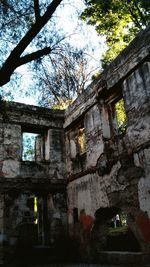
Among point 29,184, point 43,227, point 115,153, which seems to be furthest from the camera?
point 43,227

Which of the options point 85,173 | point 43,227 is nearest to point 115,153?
point 85,173

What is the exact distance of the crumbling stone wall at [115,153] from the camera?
6.78 meters

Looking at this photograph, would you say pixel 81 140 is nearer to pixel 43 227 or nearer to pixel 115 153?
pixel 115 153

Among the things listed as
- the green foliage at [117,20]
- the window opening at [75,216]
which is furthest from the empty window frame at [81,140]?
the green foliage at [117,20]

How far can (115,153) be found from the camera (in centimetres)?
786

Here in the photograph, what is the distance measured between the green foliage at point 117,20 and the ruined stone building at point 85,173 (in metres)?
5.47

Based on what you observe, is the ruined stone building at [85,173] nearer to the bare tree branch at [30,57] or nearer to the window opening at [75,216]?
the window opening at [75,216]

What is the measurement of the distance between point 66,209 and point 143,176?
14.3ft

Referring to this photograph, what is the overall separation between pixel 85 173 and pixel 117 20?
8.79 metres

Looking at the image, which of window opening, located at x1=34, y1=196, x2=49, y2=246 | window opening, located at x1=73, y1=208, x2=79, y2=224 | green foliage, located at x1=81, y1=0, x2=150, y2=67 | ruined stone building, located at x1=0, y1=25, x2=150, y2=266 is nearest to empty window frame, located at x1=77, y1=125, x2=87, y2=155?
ruined stone building, located at x1=0, y1=25, x2=150, y2=266

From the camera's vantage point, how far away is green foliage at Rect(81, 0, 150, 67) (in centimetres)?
1320

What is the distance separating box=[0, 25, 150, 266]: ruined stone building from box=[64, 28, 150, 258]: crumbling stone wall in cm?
3

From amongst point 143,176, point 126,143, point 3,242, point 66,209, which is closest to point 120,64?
point 126,143

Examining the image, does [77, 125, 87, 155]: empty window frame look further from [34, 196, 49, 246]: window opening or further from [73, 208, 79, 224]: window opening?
[34, 196, 49, 246]: window opening
